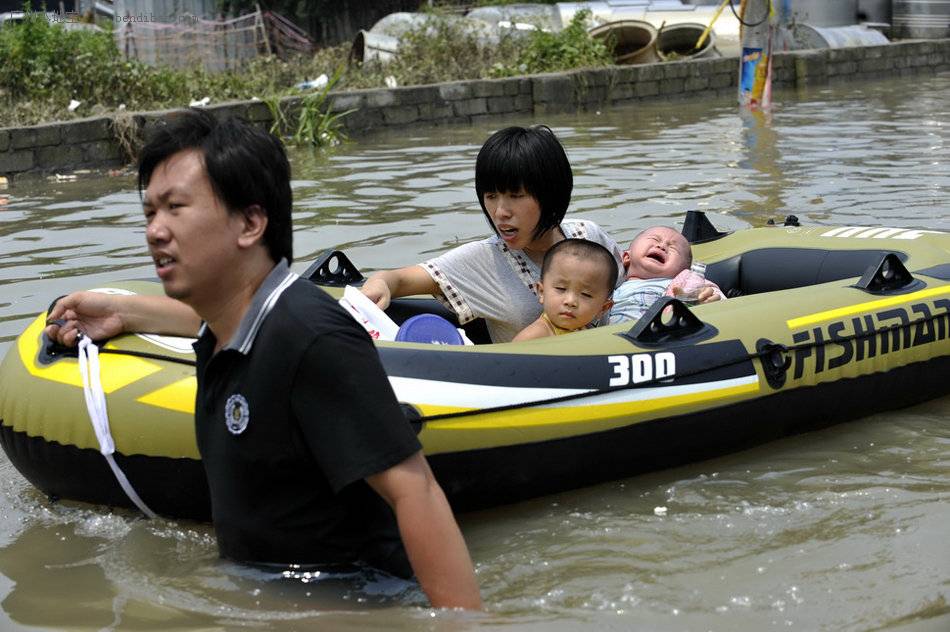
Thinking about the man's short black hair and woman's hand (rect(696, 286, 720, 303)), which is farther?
woman's hand (rect(696, 286, 720, 303))

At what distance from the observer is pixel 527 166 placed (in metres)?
3.96

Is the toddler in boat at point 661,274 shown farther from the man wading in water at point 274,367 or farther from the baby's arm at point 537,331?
the man wading in water at point 274,367

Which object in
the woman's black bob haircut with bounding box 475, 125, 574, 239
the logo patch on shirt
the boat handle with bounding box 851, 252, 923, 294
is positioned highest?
the woman's black bob haircut with bounding box 475, 125, 574, 239

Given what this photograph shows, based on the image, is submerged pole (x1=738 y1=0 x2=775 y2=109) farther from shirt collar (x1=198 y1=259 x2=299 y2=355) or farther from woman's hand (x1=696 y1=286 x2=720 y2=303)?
shirt collar (x1=198 y1=259 x2=299 y2=355)

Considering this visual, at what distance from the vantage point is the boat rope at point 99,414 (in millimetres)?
3445

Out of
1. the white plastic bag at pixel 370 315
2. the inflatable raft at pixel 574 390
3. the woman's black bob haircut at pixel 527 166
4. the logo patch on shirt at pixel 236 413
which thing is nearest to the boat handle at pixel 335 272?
the inflatable raft at pixel 574 390

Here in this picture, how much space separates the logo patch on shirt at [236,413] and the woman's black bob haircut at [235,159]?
0.94 ft

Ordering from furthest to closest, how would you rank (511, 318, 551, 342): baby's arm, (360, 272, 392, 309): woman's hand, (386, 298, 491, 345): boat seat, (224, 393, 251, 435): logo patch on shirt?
1. (386, 298, 491, 345): boat seat
2. (360, 272, 392, 309): woman's hand
3. (511, 318, 551, 342): baby's arm
4. (224, 393, 251, 435): logo patch on shirt

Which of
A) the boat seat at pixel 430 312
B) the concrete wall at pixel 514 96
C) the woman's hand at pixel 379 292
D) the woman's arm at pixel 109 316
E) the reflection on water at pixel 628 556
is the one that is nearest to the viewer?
the reflection on water at pixel 628 556

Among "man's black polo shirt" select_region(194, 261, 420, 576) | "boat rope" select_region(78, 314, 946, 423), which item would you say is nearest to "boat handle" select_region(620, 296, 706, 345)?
"boat rope" select_region(78, 314, 946, 423)

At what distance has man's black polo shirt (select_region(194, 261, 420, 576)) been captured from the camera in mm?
2320

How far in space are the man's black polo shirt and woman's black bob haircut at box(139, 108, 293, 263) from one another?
5.5 inches

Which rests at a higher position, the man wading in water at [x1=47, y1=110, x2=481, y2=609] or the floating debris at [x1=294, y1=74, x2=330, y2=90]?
the floating debris at [x1=294, y1=74, x2=330, y2=90]

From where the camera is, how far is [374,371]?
2.35 meters
